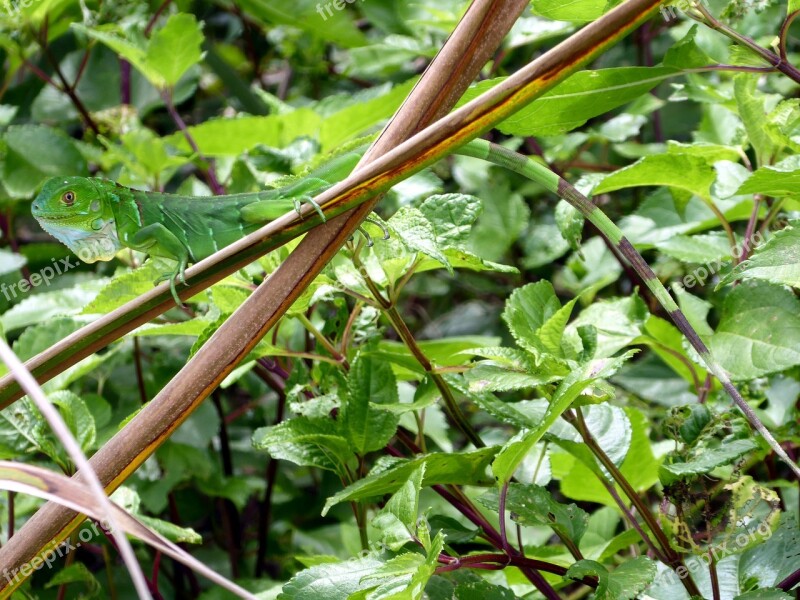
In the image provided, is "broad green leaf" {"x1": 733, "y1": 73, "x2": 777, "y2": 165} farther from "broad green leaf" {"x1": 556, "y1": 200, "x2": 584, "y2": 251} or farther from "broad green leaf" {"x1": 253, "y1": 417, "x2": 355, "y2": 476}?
"broad green leaf" {"x1": 253, "y1": 417, "x2": 355, "y2": 476}

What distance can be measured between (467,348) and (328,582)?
0.61 metres

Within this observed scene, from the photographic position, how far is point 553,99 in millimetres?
1181

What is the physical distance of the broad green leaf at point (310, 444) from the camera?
1218 millimetres

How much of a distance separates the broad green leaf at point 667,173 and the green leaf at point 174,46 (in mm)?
1112

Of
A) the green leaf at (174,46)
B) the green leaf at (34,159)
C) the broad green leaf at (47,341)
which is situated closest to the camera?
the broad green leaf at (47,341)

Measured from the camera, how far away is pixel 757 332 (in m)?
1.26

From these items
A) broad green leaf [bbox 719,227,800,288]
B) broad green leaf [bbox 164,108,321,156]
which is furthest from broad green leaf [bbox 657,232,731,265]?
broad green leaf [bbox 164,108,321,156]

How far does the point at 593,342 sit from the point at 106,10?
1.96 meters

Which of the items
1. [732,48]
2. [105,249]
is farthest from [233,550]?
[732,48]

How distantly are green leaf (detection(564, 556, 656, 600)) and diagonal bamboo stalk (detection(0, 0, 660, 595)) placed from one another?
0.48m

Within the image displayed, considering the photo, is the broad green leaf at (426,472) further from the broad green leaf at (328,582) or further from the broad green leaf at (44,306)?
the broad green leaf at (44,306)

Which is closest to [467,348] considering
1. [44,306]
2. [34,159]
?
[44,306]

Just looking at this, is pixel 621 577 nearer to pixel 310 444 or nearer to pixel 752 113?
pixel 310 444

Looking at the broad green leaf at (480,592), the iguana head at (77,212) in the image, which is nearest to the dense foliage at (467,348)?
the broad green leaf at (480,592)
